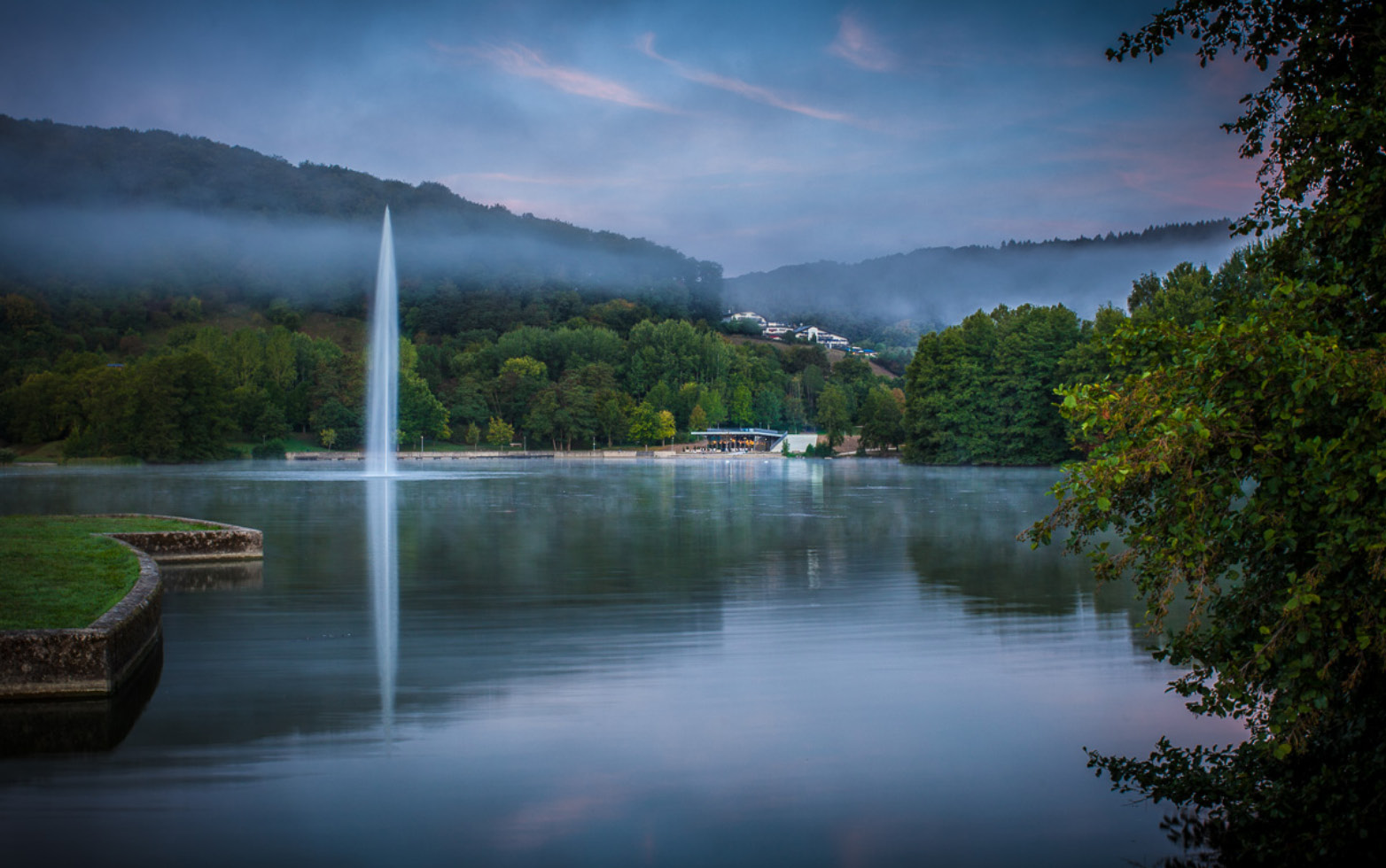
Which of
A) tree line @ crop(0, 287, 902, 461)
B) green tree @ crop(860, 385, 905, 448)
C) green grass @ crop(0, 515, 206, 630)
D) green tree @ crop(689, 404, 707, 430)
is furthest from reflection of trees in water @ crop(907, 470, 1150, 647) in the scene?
green tree @ crop(689, 404, 707, 430)

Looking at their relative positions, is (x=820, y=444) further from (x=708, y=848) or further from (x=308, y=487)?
(x=708, y=848)

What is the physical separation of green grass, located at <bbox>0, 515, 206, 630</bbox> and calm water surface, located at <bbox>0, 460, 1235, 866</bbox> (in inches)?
34.5

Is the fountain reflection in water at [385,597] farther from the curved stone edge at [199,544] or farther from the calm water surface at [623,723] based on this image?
the curved stone edge at [199,544]

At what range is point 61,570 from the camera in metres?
12.7

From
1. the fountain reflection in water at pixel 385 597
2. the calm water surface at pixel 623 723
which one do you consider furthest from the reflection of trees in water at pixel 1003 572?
the fountain reflection in water at pixel 385 597

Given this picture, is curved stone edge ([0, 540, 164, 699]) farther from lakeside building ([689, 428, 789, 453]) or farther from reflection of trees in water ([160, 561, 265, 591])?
lakeside building ([689, 428, 789, 453])

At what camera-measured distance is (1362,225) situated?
5129 mm

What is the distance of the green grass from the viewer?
393 inches

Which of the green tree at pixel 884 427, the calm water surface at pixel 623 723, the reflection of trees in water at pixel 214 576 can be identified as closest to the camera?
the calm water surface at pixel 623 723

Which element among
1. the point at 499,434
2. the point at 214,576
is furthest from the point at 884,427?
the point at 214,576

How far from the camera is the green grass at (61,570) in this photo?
32.8 ft

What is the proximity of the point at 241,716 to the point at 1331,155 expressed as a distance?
26.6 feet

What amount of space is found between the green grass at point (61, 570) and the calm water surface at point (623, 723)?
877mm

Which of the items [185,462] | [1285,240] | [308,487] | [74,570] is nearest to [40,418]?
[185,462]
